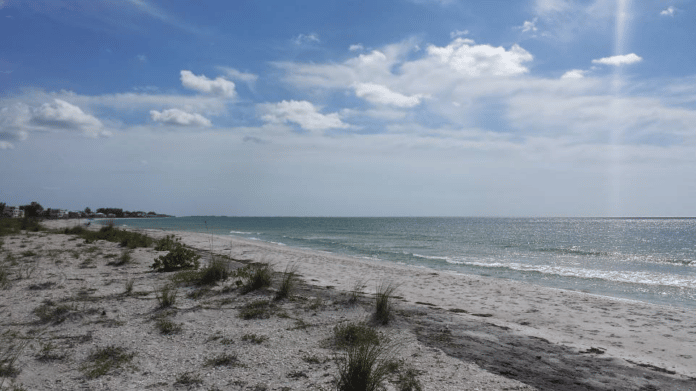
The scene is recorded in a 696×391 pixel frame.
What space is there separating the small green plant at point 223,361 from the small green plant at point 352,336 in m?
1.53

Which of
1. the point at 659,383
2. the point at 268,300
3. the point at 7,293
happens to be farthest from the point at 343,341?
the point at 7,293

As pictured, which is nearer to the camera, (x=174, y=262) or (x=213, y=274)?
(x=213, y=274)

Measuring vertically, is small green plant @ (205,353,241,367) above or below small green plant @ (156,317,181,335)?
below

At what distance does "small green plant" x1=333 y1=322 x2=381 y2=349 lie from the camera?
5723 mm

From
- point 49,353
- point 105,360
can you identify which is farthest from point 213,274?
point 105,360

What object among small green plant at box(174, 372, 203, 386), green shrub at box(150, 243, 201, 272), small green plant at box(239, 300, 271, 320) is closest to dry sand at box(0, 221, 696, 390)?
small green plant at box(174, 372, 203, 386)

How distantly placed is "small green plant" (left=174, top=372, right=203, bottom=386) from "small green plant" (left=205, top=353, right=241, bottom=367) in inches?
11.8

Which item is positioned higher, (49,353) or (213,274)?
(213,274)

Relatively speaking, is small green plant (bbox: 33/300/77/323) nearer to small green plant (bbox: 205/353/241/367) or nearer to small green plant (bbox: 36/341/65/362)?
small green plant (bbox: 36/341/65/362)

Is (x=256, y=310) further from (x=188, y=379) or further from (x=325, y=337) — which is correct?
(x=188, y=379)

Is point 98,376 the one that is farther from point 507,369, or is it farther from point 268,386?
point 507,369

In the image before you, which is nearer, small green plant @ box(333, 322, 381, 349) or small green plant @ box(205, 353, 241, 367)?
small green plant @ box(205, 353, 241, 367)

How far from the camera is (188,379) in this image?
14.5 ft

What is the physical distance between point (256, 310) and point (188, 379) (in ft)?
9.29
